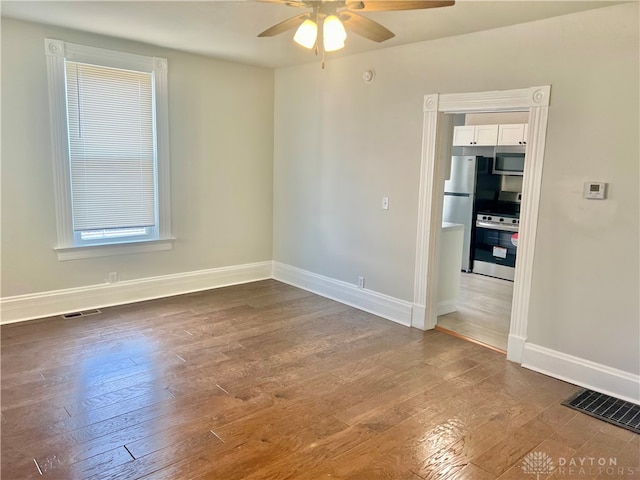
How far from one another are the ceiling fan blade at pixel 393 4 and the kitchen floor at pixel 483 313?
9.18ft

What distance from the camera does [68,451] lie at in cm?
235

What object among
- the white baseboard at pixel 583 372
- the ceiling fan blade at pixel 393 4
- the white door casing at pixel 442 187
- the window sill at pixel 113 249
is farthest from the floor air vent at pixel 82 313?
the white baseboard at pixel 583 372

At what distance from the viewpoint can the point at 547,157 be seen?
3.28 meters

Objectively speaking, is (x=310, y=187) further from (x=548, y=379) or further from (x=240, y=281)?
(x=548, y=379)

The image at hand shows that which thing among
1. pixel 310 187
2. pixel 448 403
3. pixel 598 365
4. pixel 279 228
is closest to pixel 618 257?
pixel 598 365

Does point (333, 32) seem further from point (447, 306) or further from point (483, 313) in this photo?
point (483, 313)

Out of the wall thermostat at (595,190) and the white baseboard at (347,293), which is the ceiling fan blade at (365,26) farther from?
the white baseboard at (347,293)

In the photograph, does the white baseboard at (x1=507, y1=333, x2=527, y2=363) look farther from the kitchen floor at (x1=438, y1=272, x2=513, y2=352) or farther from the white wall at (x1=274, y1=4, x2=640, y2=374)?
the kitchen floor at (x1=438, y1=272, x2=513, y2=352)

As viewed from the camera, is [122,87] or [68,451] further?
[122,87]

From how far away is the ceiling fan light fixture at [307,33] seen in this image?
247cm

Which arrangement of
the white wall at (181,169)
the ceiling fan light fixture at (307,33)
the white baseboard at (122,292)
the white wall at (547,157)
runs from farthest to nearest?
1. the white baseboard at (122,292)
2. the white wall at (181,169)
3. the white wall at (547,157)
4. the ceiling fan light fixture at (307,33)

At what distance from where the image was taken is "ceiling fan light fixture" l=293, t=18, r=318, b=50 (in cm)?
247

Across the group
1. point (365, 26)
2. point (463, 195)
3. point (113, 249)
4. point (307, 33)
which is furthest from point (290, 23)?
point (463, 195)

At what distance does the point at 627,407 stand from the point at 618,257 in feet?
3.20
